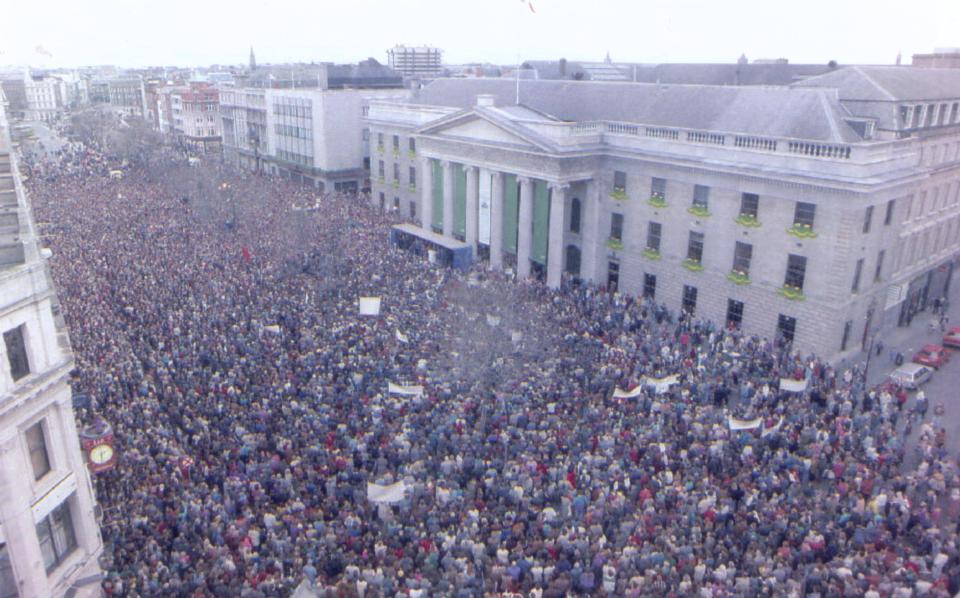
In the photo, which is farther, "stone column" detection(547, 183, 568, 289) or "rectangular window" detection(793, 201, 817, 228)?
"stone column" detection(547, 183, 568, 289)

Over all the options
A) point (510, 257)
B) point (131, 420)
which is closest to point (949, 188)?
point (510, 257)

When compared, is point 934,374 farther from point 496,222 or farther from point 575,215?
point 496,222

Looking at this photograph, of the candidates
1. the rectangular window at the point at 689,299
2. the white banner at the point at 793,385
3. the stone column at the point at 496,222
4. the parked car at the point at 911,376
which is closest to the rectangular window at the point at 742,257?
the rectangular window at the point at 689,299

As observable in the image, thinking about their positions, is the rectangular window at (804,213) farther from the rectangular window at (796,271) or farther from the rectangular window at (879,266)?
the rectangular window at (879,266)

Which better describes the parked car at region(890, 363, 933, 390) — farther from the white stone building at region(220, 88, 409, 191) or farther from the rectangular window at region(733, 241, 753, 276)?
the white stone building at region(220, 88, 409, 191)

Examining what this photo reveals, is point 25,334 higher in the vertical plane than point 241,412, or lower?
higher

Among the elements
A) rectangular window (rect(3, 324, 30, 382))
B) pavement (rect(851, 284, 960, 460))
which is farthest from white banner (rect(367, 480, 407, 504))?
pavement (rect(851, 284, 960, 460))

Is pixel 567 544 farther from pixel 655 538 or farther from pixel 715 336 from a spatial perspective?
pixel 715 336
